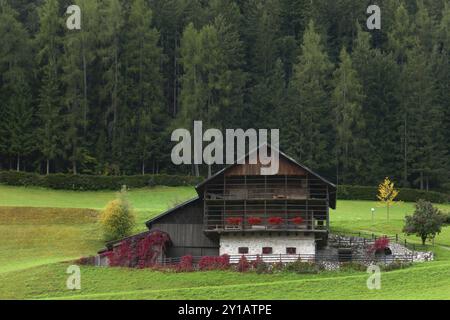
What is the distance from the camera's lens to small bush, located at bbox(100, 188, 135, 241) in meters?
59.1

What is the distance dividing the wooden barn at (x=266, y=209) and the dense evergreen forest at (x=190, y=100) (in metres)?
27.4

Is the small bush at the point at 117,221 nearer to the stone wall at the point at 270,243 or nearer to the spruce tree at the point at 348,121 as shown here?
the stone wall at the point at 270,243

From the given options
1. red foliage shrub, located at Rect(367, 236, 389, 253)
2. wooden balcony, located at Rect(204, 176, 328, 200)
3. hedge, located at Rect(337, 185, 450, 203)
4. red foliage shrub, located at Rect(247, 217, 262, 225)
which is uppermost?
wooden balcony, located at Rect(204, 176, 328, 200)

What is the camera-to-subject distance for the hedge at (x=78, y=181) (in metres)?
77.6

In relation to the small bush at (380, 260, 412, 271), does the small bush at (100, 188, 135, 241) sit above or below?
above

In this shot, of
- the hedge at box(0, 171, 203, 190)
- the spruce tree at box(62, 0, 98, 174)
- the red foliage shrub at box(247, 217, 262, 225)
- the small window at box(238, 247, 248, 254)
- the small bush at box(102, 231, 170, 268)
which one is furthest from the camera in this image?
the spruce tree at box(62, 0, 98, 174)

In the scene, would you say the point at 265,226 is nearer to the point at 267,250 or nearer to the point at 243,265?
the point at 267,250

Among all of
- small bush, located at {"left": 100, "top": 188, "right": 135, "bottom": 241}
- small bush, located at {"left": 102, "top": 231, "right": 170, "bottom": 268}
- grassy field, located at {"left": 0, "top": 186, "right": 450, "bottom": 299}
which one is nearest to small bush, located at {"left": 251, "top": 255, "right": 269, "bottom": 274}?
grassy field, located at {"left": 0, "top": 186, "right": 450, "bottom": 299}

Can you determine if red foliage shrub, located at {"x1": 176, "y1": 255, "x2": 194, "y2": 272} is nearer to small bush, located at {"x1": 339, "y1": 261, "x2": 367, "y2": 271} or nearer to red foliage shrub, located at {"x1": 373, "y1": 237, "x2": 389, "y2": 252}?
small bush, located at {"x1": 339, "y1": 261, "x2": 367, "y2": 271}

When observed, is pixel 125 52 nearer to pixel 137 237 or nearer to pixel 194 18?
pixel 194 18

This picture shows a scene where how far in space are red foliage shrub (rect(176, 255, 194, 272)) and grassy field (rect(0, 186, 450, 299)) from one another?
115 centimetres

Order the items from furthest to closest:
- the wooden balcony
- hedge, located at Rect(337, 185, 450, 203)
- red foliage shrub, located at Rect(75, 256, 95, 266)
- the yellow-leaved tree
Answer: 1. hedge, located at Rect(337, 185, 450, 203)
2. the yellow-leaved tree
3. the wooden balcony
4. red foliage shrub, located at Rect(75, 256, 95, 266)

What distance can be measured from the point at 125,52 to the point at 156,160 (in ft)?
35.5

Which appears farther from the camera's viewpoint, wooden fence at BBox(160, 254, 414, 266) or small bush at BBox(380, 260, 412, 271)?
wooden fence at BBox(160, 254, 414, 266)
